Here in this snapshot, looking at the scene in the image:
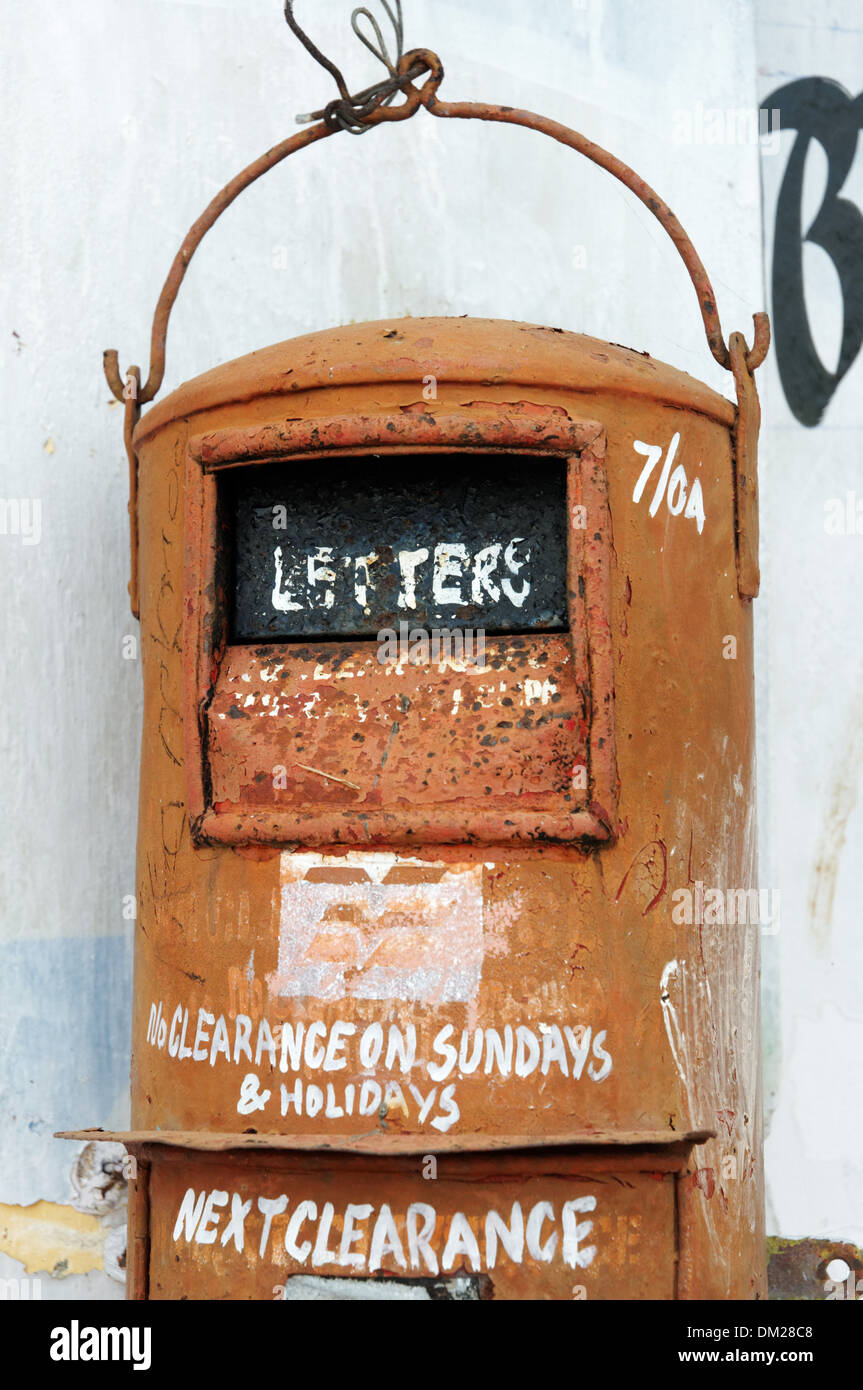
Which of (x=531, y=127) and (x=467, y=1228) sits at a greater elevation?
(x=531, y=127)

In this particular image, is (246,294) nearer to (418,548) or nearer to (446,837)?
(418,548)

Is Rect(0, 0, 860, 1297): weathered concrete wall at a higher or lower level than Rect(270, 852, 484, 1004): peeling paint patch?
higher

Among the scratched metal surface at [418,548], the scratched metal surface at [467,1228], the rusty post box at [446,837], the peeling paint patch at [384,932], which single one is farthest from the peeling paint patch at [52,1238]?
the scratched metal surface at [418,548]

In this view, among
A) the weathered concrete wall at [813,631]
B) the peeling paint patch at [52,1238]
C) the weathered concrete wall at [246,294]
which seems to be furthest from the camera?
the weathered concrete wall at [813,631]

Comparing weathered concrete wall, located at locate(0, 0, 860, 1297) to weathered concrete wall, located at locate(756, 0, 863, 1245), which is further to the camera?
weathered concrete wall, located at locate(756, 0, 863, 1245)

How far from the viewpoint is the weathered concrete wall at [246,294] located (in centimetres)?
317

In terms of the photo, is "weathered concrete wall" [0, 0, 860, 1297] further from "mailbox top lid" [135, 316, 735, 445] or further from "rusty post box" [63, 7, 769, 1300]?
"mailbox top lid" [135, 316, 735, 445]

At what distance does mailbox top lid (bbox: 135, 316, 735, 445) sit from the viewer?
88.0 inches

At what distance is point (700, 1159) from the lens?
7.36ft

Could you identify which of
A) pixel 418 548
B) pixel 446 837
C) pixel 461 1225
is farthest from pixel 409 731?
pixel 461 1225

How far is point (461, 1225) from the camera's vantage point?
2.08 m

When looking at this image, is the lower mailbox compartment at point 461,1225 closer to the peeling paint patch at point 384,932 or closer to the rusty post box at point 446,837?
the rusty post box at point 446,837

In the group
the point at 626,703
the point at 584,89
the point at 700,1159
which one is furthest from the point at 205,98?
the point at 700,1159

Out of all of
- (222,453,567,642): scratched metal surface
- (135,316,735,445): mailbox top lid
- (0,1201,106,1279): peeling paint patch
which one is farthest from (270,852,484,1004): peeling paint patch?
(0,1201,106,1279): peeling paint patch
